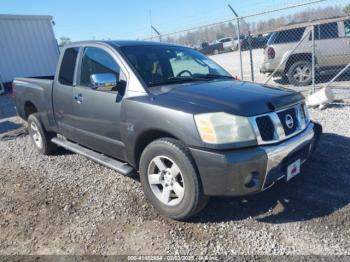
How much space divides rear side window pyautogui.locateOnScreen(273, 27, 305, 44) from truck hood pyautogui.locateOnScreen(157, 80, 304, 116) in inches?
279

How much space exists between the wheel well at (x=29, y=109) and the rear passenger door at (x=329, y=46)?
7945 millimetres

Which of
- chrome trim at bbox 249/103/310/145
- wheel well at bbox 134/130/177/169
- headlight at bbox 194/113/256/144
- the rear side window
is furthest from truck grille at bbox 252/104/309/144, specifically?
the rear side window

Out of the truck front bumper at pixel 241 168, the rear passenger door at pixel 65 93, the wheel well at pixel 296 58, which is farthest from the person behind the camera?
the wheel well at pixel 296 58

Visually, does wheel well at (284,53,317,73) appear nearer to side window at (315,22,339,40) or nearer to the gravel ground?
side window at (315,22,339,40)

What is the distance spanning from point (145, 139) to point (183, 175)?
0.68 metres

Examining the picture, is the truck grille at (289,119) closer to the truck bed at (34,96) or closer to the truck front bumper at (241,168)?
the truck front bumper at (241,168)

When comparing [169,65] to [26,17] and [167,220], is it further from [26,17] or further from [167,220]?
[26,17]

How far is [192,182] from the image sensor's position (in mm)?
3037

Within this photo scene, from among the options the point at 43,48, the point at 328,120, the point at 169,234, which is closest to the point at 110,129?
the point at 169,234

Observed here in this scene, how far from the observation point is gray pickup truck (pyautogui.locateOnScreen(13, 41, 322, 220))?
292 centimetres

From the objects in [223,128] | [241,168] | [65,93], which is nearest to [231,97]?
[223,128]

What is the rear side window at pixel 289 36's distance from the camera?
32.6 feet

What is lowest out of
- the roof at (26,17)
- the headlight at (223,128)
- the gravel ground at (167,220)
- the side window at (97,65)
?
the gravel ground at (167,220)

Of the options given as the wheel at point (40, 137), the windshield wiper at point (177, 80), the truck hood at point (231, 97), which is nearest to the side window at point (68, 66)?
the wheel at point (40, 137)
